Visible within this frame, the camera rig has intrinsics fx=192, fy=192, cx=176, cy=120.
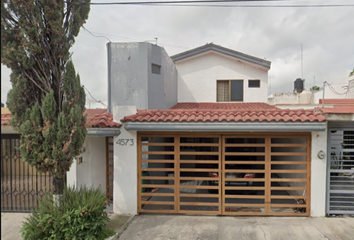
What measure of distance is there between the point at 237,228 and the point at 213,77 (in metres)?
8.51

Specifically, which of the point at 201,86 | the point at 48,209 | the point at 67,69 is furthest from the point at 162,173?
the point at 201,86

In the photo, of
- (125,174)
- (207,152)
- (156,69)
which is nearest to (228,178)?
(207,152)

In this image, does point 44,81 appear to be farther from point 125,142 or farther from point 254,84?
point 254,84

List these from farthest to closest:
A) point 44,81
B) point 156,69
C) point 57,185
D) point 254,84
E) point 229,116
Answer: point 254,84 < point 156,69 < point 229,116 < point 57,185 < point 44,81

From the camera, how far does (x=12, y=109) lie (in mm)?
3854

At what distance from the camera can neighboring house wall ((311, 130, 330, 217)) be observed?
5391 millimetres

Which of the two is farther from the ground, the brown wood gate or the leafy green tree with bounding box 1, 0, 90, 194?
the leafy green tree with bounding box 1, 0, 90, 194

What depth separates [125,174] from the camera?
18.7 feet

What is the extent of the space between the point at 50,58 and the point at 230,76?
31.3ft

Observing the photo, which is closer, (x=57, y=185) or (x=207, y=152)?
(x=57, y=185)

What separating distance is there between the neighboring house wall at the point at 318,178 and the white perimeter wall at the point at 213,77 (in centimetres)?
621

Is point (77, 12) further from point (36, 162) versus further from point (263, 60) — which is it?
point (263, 60)

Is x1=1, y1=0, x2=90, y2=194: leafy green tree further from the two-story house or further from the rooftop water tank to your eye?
the rooftop water tank

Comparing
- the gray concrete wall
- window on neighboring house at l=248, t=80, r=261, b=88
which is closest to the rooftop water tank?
window on neighboring house at l=248, t=80, r=261, b=88
